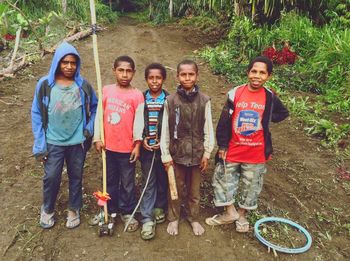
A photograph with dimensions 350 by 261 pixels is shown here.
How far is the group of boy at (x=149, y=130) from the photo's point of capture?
3.09m

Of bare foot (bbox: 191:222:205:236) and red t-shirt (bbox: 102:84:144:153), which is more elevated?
red t-shirt (bbox: 102:84:144:153)

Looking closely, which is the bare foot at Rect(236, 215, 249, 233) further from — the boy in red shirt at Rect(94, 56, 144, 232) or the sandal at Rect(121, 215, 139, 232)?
the boy in red shirt at Rect(94, 56, 144, 232)

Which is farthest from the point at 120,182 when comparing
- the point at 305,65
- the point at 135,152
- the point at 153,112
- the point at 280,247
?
the point at 305,65

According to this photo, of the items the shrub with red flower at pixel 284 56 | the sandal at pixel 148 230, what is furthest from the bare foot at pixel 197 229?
the shrub with red flower at pixel 284 56

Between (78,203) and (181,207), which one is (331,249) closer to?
(181,207)

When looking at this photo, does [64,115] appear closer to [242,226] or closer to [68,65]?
[68,65]

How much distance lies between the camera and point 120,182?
3.48 m

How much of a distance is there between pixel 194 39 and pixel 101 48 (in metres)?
3.81

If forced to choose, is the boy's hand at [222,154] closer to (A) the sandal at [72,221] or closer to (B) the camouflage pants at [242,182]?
(B) the camouflage pants at [242,182]

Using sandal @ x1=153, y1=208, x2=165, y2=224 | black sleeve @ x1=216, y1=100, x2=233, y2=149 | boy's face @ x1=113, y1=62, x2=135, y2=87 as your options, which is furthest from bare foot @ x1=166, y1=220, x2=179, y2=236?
boy's face @ x1=113, y1=62, x2=135, y2=87

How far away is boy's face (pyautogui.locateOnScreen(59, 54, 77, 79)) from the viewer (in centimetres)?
301

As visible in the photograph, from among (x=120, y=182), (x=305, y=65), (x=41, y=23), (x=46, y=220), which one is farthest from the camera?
(x=41, y=23)

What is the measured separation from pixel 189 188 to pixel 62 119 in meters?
1.35

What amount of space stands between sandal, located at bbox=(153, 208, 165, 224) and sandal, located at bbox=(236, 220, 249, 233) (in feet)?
2.44
